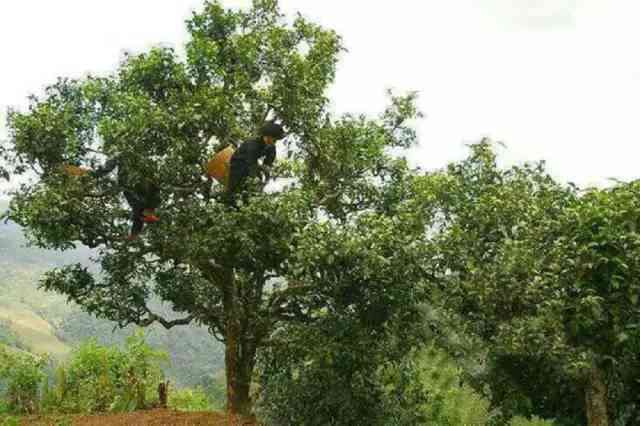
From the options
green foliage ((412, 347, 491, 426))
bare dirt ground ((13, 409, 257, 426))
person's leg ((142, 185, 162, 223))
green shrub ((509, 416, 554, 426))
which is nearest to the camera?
person's leg ((142, 185, 162, 223))

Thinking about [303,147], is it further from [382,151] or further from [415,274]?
[415,274]

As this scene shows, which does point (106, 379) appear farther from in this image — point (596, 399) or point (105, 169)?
point (596, 399)

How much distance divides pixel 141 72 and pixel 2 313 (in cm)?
13209

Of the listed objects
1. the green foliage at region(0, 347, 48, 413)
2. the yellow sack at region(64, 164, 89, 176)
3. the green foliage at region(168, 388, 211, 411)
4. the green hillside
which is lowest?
the green foliage at region(168, 388, 211, 411)

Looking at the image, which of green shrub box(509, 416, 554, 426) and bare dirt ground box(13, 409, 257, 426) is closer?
bare dirt ground box(13, 409, 257, 426)

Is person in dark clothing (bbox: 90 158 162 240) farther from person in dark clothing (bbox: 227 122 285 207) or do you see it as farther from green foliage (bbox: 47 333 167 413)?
green foliage (bbox: 47 333 167 413)

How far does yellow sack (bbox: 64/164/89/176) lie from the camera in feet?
33.5

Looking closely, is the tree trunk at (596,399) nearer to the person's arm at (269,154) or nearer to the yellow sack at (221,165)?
the person's arm at (269,154)

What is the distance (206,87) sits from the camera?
10.1 m

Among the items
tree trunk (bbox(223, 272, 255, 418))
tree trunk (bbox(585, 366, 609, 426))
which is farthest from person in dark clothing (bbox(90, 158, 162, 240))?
tree trunk (bbox(585, 366, 609, 426))

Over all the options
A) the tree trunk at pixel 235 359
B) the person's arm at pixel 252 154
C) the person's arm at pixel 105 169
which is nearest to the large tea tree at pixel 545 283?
the person's arm at pixel 252 154

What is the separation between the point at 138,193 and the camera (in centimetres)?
1068

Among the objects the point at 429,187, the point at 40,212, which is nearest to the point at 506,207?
the point at 429,187

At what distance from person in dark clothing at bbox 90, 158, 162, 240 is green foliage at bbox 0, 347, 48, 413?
4.48 meters
